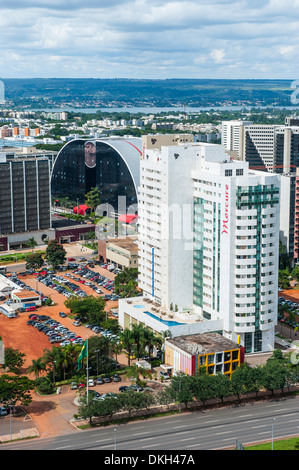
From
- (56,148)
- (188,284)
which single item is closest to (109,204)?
(56,148)

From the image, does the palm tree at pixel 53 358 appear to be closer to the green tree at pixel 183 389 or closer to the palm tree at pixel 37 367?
the palm tree at pixel 37 367

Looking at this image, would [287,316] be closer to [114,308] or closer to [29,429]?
[114,308]

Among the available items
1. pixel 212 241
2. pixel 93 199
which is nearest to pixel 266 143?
pixel 93 199

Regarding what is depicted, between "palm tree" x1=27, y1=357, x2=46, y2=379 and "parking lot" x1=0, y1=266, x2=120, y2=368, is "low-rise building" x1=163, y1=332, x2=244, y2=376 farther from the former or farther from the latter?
A: "palm tree" x1=27, y1=357, x2=46, y2=379

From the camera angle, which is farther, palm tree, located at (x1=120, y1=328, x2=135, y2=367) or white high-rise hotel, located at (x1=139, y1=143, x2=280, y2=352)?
white high-rise hotel, located at (x1=139, y1=143, x2=280, y2=352)

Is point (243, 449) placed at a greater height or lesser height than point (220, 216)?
lesser

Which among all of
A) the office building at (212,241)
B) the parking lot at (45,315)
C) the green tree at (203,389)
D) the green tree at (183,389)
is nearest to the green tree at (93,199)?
the parking lot at (45,315)

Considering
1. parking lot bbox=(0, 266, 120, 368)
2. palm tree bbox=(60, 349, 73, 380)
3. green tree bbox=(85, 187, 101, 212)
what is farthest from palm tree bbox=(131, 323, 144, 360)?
green tree bbox=(85, 187, 101, 212)
